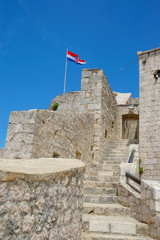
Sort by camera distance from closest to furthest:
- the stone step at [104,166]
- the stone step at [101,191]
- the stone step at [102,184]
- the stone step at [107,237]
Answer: the stone step at [107,237]
the stone step at [101,191]
the stone step at [102,184]
the stone step at [104,166]

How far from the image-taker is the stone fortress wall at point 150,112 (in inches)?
347

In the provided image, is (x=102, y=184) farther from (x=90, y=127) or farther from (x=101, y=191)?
(x=90, y=127)

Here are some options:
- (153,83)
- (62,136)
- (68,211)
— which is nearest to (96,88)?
(153,83)

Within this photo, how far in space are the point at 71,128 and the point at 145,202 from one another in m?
2.88

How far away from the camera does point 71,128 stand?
6.36 m

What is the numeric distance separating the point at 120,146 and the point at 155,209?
22.1ft

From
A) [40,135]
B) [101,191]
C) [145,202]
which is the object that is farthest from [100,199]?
[40,135]

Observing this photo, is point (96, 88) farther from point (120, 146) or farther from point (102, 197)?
point (102, 197)

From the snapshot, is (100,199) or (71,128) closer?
(100,199)

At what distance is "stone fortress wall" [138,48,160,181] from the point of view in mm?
8820

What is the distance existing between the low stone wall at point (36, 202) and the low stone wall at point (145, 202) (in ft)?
6.12

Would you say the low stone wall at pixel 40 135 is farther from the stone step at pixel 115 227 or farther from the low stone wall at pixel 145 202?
the low stone wall at pixel 145 202

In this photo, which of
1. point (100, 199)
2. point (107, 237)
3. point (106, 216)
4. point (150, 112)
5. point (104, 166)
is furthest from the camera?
point (150, 112)

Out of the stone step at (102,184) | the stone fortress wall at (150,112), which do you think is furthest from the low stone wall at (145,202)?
the stone fortress wall at (150,112)
